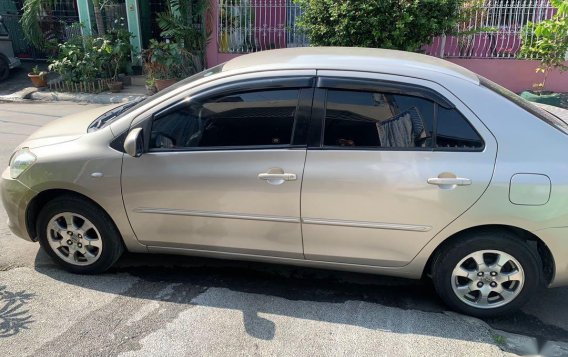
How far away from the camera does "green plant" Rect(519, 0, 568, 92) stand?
787 centimetres

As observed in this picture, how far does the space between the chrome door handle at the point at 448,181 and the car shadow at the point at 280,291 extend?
3.12 feet

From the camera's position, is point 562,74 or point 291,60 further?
point 562,74

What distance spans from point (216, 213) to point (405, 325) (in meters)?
1.47

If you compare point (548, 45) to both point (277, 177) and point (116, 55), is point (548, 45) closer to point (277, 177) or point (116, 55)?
point (277, 177)

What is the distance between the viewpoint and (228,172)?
10.3 feet

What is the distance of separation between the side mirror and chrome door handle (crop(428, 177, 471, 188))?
6.33 ft

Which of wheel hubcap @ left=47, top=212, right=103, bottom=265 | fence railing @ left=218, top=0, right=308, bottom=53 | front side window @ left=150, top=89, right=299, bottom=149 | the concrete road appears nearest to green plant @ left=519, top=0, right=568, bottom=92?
fence railing @ left=218, top=0, right=308, bottom=53

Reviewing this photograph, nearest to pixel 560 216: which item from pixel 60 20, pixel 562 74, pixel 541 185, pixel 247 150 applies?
pixel 541 185

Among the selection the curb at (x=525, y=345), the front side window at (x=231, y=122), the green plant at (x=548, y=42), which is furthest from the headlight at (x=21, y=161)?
the green plant at (x=548, y=42)

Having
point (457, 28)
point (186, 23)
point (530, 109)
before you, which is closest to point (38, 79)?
point (186, 23)

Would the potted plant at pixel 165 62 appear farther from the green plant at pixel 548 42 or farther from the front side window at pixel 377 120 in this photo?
the front side window at pixel 377 120

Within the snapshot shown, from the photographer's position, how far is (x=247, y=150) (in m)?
3.14

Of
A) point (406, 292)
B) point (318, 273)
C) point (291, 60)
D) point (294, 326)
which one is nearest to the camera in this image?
point (294, 326)

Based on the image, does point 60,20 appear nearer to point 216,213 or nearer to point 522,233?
point 216,213
